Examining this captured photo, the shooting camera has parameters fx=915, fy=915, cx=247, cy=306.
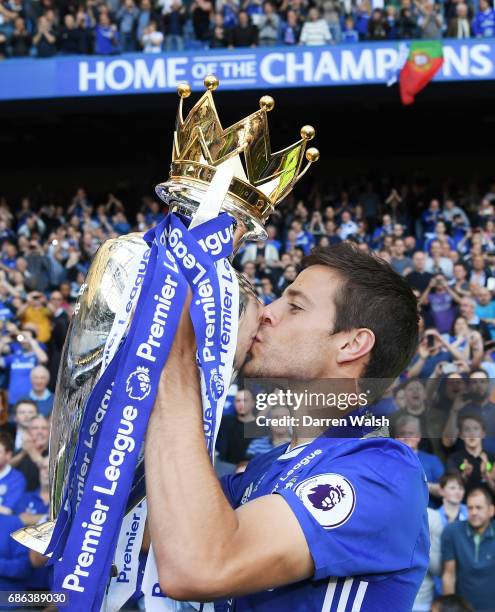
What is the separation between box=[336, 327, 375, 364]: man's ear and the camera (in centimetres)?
207

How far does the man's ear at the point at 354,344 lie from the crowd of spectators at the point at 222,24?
12.2m

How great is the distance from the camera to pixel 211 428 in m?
1.89

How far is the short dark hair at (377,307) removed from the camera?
6.81 ft

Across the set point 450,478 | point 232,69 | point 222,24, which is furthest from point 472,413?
point 222,24

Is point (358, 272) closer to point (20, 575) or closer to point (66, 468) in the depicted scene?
point (66, 468)

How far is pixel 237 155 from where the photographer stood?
205 centimetres

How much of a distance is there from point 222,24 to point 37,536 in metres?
13.1

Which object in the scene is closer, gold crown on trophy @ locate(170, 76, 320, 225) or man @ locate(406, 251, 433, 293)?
gold crown on trophy @ locate(170, 76, 320, 225)

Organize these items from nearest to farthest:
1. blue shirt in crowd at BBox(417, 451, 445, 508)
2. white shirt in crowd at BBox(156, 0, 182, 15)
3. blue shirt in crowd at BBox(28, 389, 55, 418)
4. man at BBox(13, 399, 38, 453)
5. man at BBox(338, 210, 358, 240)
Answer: blue shirt in crowd at BBox(417, 451, 445, 508), man at BBox(13, 399, 38, 453), blue shirt in crowd at BBox(28, 389, 55, 418), man at BBox(338, 210, 358, 240), white shirt in crowd at BBox(156, 0, 182, 15)

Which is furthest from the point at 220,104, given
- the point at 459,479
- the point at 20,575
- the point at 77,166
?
the point at 20,575

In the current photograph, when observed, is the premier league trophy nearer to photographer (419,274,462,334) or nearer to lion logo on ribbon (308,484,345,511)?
lion logo on ribbon (308,484,345,511)

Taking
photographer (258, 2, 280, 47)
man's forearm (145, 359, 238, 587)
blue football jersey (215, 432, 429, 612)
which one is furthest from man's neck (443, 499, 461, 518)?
photographer (258, 2, 280, 47)

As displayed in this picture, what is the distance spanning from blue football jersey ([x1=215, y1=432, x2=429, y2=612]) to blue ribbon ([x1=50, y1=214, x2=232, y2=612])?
0.93 ft

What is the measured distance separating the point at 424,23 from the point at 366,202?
109 inches
